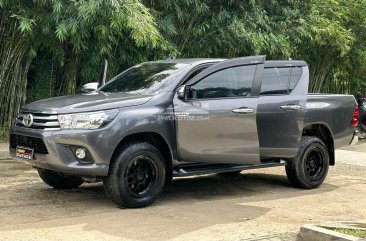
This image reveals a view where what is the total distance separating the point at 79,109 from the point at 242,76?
218 cm

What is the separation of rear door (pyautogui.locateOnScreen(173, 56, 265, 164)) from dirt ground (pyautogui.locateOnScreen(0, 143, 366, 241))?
61cm

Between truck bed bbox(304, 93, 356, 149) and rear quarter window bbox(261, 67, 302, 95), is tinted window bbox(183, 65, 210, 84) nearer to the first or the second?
rear quarter window bbox(261, 67, 302, 95)

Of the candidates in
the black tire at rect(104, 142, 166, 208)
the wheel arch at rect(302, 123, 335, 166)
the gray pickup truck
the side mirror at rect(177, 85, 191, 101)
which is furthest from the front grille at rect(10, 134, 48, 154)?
the wheel arch at rect(302, 123, 335, 166)

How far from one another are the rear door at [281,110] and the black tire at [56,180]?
7.82ft

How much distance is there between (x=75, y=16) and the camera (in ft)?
28.6

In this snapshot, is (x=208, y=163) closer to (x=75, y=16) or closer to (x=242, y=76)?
(x=242, y=76)

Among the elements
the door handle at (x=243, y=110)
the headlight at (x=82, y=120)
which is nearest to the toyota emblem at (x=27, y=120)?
the headlight at (x=82, y=120)

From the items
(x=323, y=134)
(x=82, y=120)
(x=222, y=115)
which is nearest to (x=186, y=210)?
(x=222, y=115)

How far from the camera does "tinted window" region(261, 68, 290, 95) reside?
7.20 metres

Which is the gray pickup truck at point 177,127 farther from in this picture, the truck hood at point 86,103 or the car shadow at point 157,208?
the car shadow at point 157,208

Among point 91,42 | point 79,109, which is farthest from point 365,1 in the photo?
point 79,109

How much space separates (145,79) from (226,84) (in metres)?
1.00

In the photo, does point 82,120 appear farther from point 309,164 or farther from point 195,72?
point 309,164

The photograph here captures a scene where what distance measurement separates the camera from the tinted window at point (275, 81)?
720 centimetres
